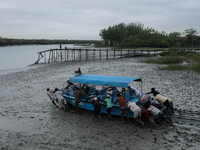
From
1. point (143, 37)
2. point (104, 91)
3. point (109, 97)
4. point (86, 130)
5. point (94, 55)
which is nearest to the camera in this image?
point (86, 130)

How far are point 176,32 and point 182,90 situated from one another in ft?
324

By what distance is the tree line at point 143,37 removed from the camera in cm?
7362

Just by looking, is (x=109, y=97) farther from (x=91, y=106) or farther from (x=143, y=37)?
(x=143, y=37)

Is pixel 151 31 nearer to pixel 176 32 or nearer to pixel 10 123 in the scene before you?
pixel 176 32

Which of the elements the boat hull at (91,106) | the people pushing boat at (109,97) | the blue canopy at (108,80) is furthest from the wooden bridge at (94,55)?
A: the blue canopy at (108,80)

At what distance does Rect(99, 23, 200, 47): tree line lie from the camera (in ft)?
242

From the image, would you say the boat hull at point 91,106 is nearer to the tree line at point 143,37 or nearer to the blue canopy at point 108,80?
the blue canopy at point 108,80

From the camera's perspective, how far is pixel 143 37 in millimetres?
81875

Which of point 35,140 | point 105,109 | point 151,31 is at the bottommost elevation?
point 35,140

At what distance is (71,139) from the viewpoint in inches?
317

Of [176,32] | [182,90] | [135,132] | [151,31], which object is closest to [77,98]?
[135,132]

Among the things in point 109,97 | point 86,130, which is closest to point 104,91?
point 109,97

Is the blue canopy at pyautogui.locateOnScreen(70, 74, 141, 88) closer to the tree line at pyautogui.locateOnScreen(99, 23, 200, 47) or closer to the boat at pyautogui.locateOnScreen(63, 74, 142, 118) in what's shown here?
the boat at pyautogui.locateOnScreen(63, 74, 142, 118)

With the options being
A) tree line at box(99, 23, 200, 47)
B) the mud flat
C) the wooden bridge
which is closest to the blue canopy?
the mud flat
